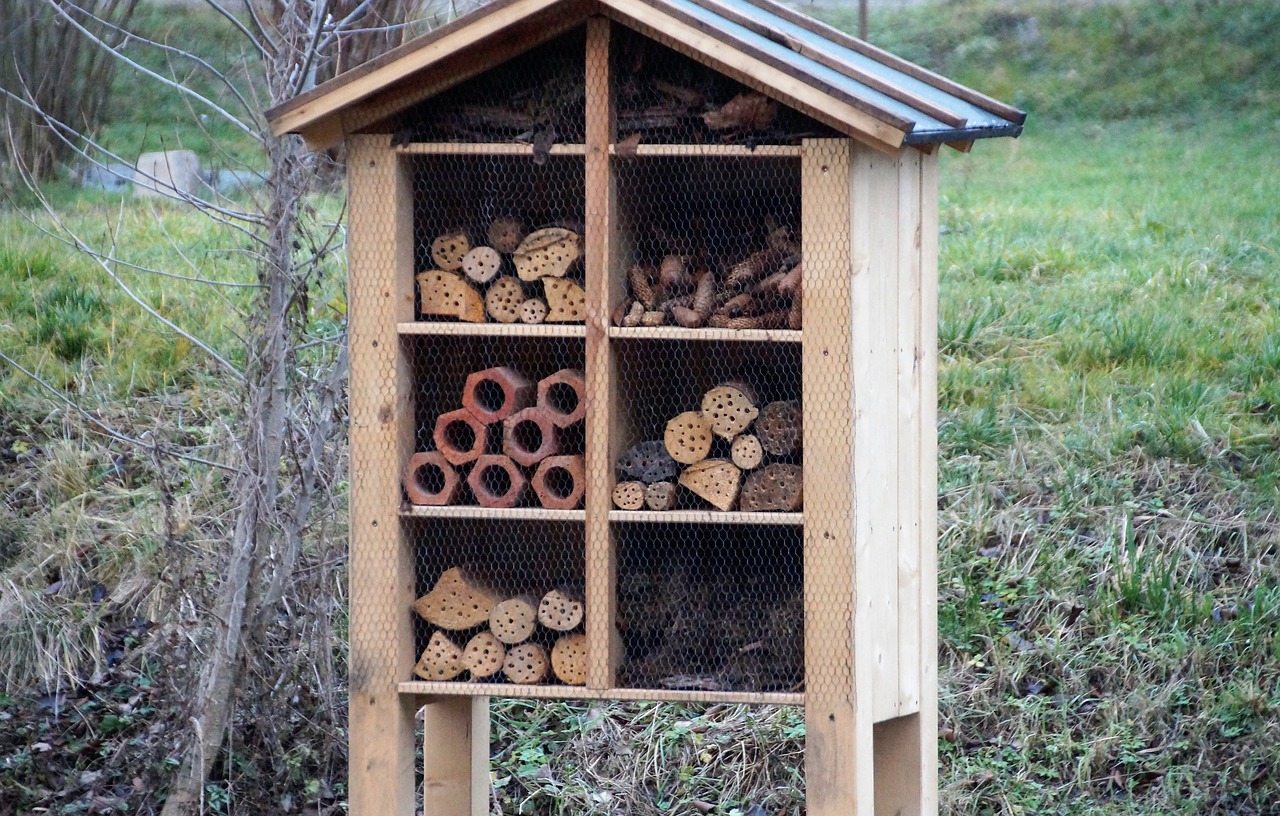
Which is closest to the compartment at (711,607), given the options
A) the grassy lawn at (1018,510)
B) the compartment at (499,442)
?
the compartment at (499,442)

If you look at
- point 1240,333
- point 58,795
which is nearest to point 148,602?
point 58,795

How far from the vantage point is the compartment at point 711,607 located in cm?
347

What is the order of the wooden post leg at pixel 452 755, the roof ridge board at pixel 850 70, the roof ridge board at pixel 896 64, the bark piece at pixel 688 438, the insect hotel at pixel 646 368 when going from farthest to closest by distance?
the wooden post leg at pixel 452 755 → the roof ridge board at pixel 896 64 → the bark piece at pixel 688 438 → the insect hotel at pixel 646 368 → the roof ridge board at pixel 850 70

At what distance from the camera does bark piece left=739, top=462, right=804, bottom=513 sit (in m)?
3.32

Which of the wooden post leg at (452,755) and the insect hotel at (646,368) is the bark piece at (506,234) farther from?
the wooden post leg at (452,755)

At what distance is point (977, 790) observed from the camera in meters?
4.68

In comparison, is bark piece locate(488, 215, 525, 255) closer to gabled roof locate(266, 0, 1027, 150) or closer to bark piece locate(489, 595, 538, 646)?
gabled roof locate(266, 0, 1027, 150)

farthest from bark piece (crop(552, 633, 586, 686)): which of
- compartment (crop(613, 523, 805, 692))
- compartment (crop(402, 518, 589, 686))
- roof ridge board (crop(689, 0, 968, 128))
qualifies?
roof ridge board (crop(689, 0, 968, 128))

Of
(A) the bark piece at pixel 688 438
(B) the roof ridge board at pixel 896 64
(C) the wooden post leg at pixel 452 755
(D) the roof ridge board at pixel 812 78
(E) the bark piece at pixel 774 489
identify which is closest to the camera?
(D) the roof ridge board at pixel 812 78

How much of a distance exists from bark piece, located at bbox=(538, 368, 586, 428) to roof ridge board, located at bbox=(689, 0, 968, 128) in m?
0.92


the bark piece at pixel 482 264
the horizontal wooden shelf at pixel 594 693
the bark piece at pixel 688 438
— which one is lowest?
the horizontal wooden shelf at pixel 594 693

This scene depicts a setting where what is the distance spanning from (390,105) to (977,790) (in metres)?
2.93

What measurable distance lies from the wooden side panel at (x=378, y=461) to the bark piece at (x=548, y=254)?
0.27 meters

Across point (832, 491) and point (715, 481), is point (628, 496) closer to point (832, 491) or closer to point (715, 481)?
point (715, 481)
